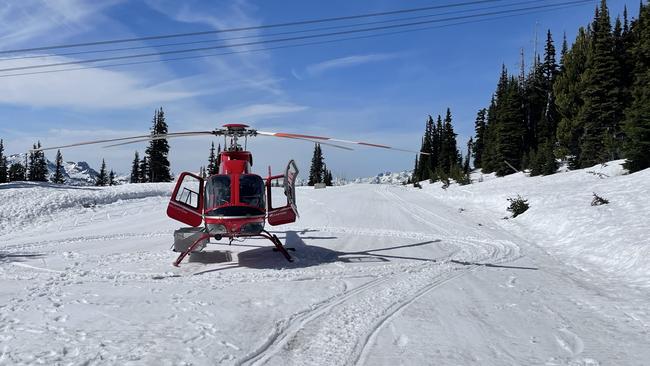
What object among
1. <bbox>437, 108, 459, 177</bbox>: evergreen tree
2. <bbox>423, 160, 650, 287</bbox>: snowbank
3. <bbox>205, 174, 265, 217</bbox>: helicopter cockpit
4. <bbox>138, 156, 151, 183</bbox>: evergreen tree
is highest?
<bbox>437, 108, 459, 177</bbox>: evergreen tree

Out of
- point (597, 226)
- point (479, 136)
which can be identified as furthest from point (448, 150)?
point (597, 226)

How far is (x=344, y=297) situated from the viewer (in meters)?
6.88

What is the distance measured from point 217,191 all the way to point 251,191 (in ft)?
2.48

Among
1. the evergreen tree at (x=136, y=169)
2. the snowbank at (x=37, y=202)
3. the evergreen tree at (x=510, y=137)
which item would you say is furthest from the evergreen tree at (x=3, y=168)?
the evergreen tree at (x=510, y=137)

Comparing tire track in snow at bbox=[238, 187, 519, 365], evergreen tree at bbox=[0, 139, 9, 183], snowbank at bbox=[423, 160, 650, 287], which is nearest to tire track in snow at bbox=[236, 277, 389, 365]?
tire track in snow at bbox=[238, 187, 519, 365]

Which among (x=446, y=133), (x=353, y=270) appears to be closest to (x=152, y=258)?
(x=353, y=270)

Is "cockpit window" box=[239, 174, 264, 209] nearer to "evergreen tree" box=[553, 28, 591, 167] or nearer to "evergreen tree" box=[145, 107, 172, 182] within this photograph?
"evergreen tree" box=[553, 28, 591, 167]

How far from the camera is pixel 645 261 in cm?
884

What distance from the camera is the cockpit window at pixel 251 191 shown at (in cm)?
986

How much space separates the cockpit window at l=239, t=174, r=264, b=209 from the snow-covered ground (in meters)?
1.33

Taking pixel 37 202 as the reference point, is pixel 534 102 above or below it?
above

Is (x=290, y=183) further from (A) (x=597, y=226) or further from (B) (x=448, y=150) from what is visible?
(B) (x=448, y=150)

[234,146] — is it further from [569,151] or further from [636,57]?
[636,57]

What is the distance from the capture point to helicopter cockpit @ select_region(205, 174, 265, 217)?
31.4 ft
